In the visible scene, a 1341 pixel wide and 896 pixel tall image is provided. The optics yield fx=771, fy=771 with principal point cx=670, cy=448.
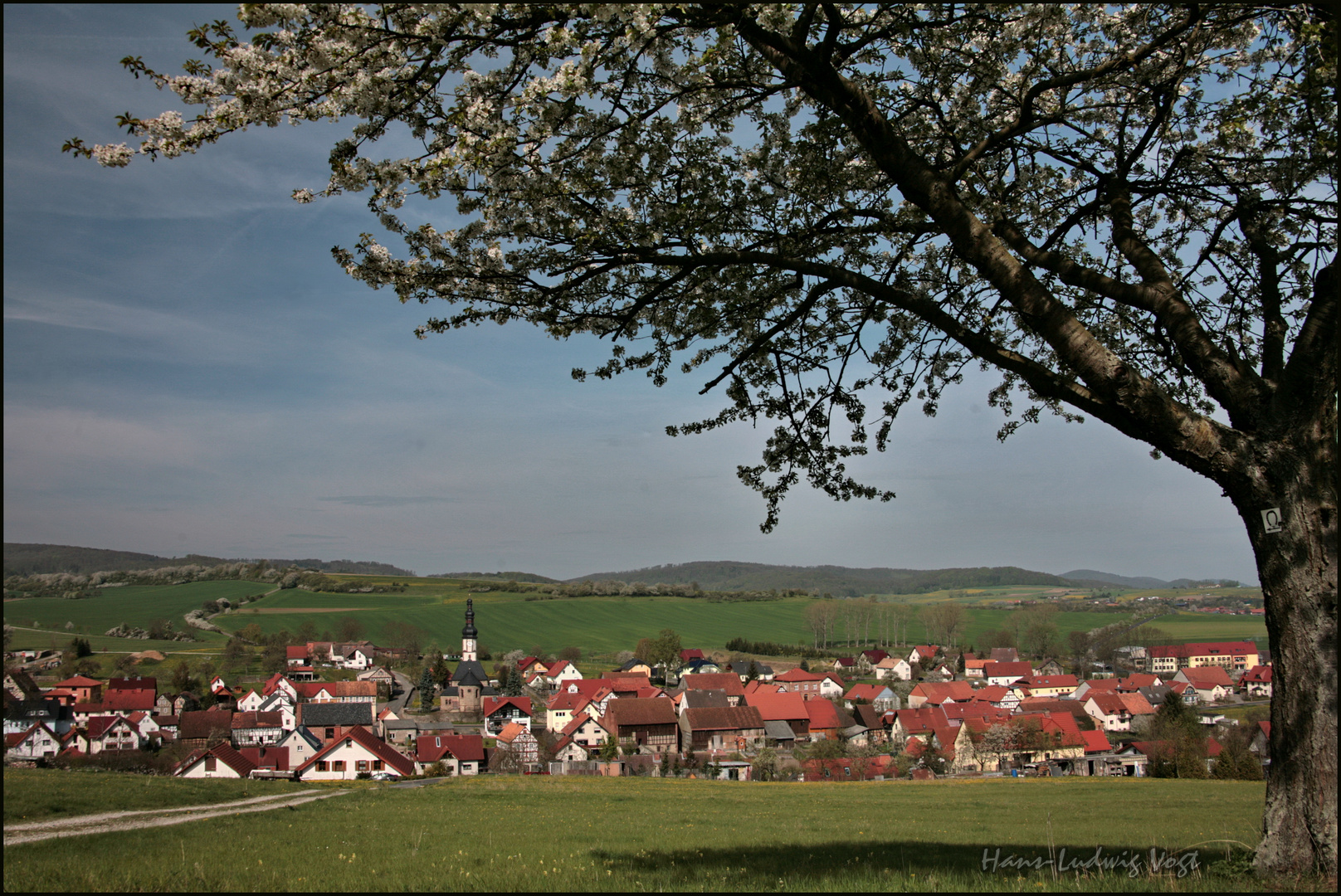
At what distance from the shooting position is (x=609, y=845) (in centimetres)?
978

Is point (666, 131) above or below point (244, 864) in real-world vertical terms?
above

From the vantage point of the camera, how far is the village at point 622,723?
42.1m

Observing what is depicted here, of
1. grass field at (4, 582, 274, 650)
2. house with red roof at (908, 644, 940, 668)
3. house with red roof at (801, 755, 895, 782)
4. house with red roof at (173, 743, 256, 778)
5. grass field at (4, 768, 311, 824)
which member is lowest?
house with red roof at (908, 644, 940, 668)

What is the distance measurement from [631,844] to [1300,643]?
8146mm

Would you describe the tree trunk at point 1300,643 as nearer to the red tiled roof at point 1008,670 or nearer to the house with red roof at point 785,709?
the house with red roof at point 785,709

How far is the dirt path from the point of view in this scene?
11.2 meters

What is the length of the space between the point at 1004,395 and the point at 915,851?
5422 mm

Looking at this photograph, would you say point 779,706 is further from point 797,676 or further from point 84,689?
point 84,689

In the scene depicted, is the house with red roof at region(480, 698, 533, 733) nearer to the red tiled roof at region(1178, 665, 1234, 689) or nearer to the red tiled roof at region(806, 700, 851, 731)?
the red tiled roof at region(806, 700, 851, 731)

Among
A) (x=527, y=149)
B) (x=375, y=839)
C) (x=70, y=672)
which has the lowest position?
(x=70, y=672)

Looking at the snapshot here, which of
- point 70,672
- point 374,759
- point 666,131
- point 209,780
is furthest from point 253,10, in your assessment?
point 70,672

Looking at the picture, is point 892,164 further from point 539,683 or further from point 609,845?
point 539,683

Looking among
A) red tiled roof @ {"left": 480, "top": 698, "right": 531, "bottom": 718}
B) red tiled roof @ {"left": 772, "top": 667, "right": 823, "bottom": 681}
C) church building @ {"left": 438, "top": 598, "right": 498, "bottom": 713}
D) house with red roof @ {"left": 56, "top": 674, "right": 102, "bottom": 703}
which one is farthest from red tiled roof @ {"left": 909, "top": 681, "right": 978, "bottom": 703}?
house with red roof @ {"left": 56, "top": 674, "right": 102, "bottom": 703}

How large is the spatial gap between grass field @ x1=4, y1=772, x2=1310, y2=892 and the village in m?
16.9
